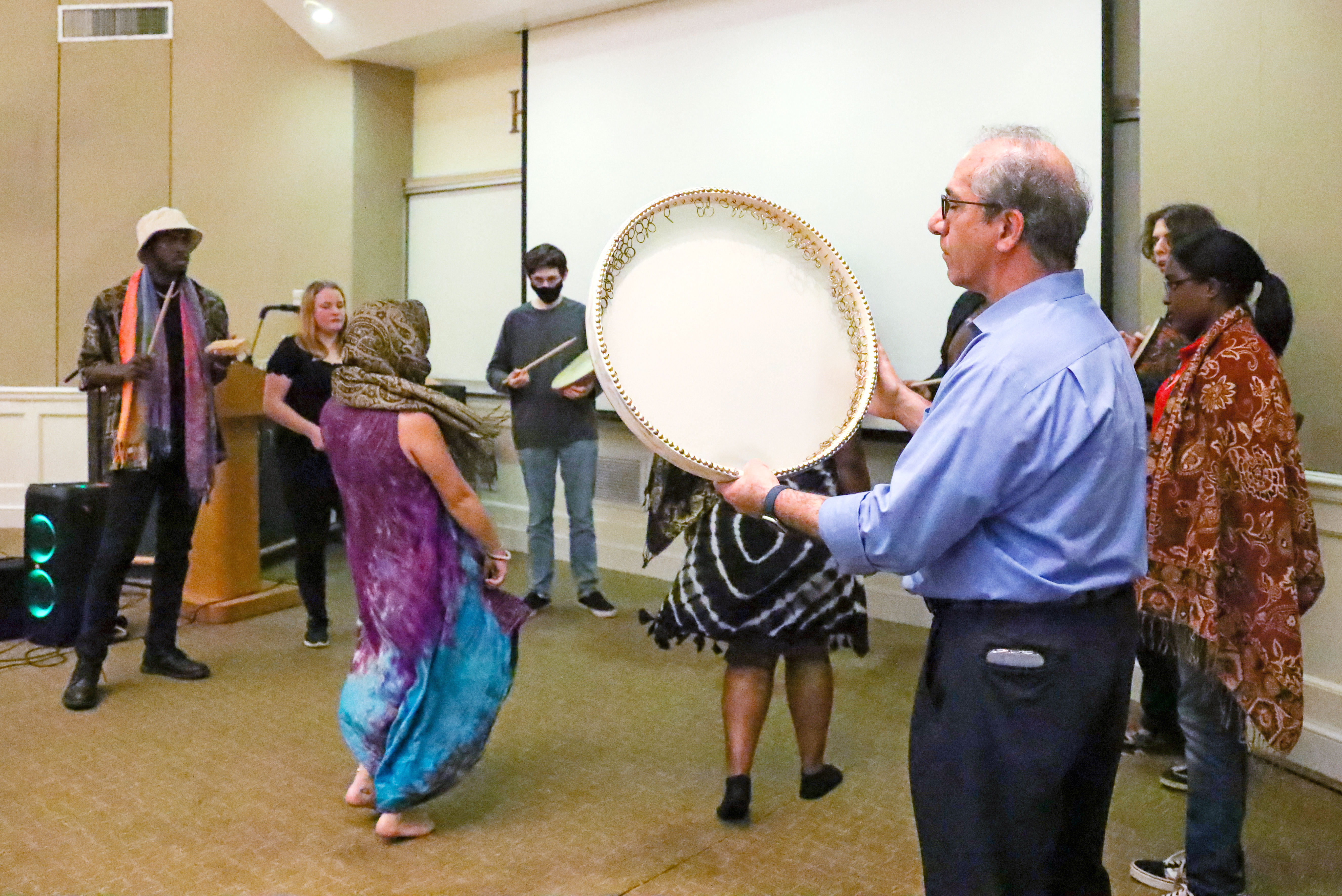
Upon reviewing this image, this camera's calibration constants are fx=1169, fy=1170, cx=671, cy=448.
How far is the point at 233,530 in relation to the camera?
4.80 metres

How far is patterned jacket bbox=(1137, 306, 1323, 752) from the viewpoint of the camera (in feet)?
7.27

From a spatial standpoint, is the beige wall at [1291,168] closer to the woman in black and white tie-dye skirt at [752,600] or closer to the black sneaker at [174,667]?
the woman in black and white tie-dye skirt at [752,600]

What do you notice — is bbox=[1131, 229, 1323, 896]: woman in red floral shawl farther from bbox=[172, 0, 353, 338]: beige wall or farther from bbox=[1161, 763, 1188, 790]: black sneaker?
bbox=[172, 0, 353, 338]: beige wall

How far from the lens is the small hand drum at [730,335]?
164cm

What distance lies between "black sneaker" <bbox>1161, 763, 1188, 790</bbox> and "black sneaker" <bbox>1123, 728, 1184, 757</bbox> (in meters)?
0.20

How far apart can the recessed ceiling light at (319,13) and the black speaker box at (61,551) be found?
311cm

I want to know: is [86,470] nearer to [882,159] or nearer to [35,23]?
[35,23]

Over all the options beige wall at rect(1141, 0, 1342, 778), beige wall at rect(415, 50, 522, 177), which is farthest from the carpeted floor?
beige wall at rect(415, 50, 522, 177)

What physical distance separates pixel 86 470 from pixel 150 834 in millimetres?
4508

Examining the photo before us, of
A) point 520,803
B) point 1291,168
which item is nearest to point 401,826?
point 520,803

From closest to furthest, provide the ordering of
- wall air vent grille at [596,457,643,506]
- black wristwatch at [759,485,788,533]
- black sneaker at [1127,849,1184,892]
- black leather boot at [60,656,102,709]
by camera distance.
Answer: black wristwatch at [759,485,788,533], black sneaker at [1127,849,1184,892], black leather boot at [60,656,102,709], wall air vent grille at [596,457,643,506]

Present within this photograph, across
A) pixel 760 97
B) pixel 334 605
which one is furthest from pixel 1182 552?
pixel 334 605

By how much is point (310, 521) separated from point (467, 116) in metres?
3.05

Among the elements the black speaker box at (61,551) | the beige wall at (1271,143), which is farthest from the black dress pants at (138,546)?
the beige wall at (1271,143)
